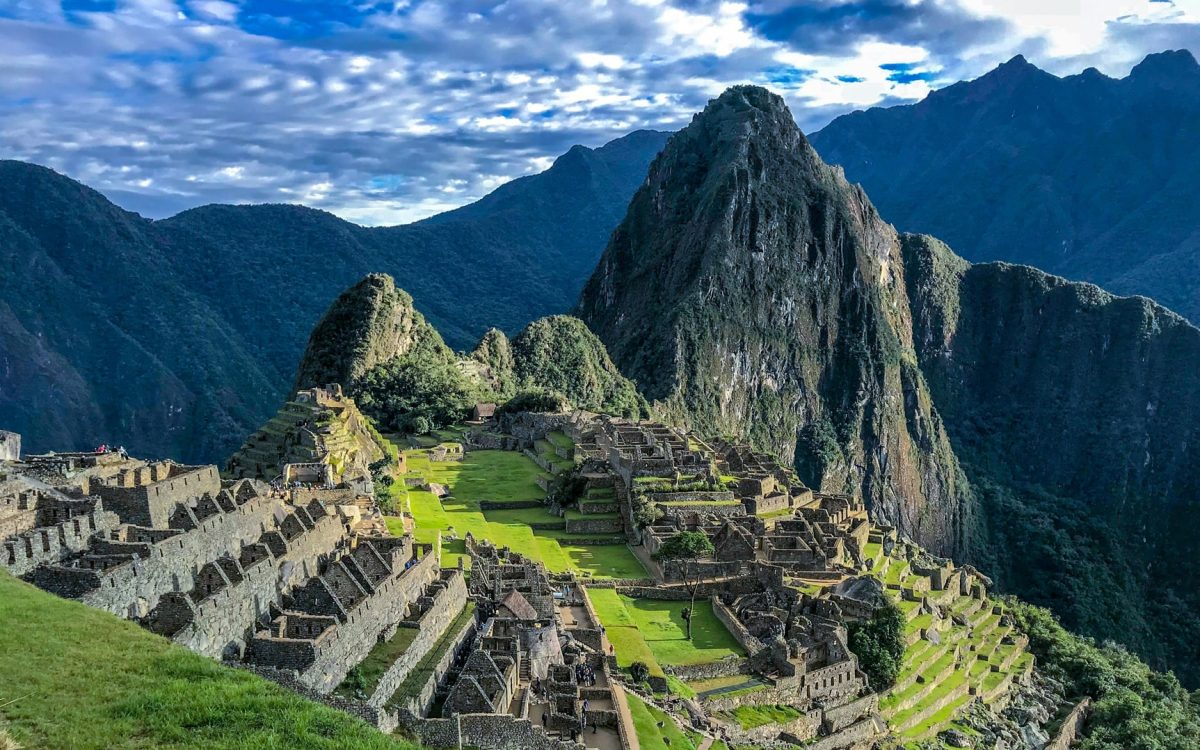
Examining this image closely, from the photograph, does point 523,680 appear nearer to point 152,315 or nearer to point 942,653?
point 942,653

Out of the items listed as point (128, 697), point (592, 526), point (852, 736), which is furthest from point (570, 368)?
point (128, 697)

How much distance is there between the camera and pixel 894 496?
165m

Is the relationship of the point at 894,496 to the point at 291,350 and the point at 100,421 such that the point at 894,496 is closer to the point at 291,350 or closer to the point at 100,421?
the point at 291,350

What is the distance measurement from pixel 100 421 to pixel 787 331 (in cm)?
10816

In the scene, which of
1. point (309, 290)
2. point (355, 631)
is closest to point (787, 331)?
point (309, 290)

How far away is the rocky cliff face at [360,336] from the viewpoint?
298ft

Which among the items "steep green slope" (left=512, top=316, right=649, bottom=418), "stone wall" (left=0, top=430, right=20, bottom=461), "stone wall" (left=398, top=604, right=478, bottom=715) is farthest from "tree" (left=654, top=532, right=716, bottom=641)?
"steep green slope" (left=512, top=316, right=649, bottom=418)

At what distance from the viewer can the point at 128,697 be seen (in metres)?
14.3

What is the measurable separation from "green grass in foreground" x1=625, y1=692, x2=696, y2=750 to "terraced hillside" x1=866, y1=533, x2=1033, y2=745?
12810mm

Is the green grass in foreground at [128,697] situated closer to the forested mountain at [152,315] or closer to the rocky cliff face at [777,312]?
the forested mountain at [152,315]

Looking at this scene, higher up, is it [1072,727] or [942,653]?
[942,653]

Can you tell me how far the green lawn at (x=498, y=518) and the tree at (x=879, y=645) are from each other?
875 centimetres

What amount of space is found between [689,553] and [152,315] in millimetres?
101813

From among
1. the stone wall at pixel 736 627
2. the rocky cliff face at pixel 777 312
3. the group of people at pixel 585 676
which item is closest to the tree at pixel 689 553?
the stone wall at pixel 736 627
